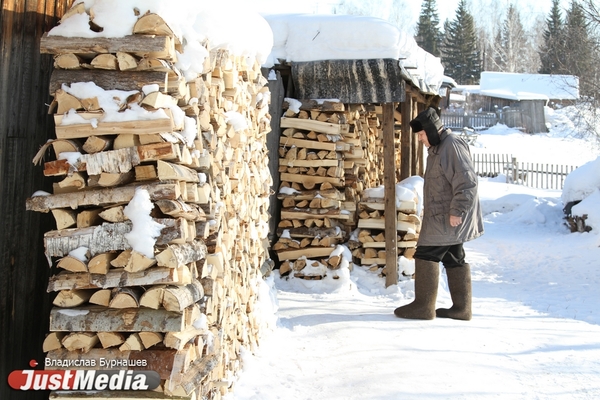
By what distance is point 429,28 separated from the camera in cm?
6203

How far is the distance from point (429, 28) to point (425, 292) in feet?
194

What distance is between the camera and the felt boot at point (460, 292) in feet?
21.1

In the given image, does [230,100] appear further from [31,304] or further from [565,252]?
[565,252]

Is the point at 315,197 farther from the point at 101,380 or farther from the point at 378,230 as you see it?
the point at 101,380

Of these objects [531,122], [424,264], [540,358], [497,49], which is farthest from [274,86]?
[497,49]

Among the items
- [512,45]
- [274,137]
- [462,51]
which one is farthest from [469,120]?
[274,137]

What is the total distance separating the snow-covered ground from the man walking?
7.2 inches

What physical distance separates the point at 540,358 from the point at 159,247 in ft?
11.1

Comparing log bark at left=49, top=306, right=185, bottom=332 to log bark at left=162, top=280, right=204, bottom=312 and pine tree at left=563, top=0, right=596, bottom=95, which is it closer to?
log bark at left=162, top=280, right=204, bottom=312

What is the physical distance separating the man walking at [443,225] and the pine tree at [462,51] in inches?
2182

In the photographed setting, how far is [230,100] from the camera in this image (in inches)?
191

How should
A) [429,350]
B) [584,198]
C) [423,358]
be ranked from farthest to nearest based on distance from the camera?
[584,198], [429,350], [423,358]

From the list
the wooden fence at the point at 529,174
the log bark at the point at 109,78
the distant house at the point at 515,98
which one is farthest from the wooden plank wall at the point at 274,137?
the distant house at the point at 515,98

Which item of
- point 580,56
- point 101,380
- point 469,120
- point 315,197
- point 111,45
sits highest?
point 580,56
